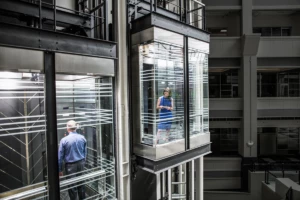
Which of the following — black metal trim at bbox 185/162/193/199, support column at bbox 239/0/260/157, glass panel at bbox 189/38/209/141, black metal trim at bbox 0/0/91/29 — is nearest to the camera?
black metal trim at bbox 0/0/91/29

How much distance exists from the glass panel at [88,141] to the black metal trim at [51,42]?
829mm

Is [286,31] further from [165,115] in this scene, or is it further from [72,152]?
[72,152]

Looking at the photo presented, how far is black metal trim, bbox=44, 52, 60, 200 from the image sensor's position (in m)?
3.74

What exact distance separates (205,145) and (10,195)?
5432 millimetres

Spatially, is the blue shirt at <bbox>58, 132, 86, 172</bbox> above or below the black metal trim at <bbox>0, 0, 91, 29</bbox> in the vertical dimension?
below

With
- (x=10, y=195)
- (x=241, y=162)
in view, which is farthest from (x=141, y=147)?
(x=241, y=162)

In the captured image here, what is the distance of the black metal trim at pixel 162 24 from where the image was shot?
16.8 ft

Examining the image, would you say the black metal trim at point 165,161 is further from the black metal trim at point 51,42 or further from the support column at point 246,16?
the support column at point 246,16

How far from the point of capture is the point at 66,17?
528 cm

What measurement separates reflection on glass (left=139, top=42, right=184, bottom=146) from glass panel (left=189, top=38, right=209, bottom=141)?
2.45 ft

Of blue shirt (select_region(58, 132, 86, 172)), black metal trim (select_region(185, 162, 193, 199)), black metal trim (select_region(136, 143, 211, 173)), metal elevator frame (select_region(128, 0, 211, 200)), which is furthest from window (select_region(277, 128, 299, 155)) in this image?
blue shirt (select_region(58, 132, 86, 172))

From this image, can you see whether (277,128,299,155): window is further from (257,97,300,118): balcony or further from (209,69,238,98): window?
(209,69,238,98): window

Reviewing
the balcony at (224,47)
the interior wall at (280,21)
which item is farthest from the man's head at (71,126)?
the interior wall at (280,21)

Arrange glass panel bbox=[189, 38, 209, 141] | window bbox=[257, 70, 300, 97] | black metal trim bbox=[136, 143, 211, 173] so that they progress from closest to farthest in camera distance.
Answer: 1. black metal trim bbox=[136, 143, 211, 173]
2. glass panel bbox=[189, 38, 209, 141]
3. window bbox=[257, 70, 300, 97]
